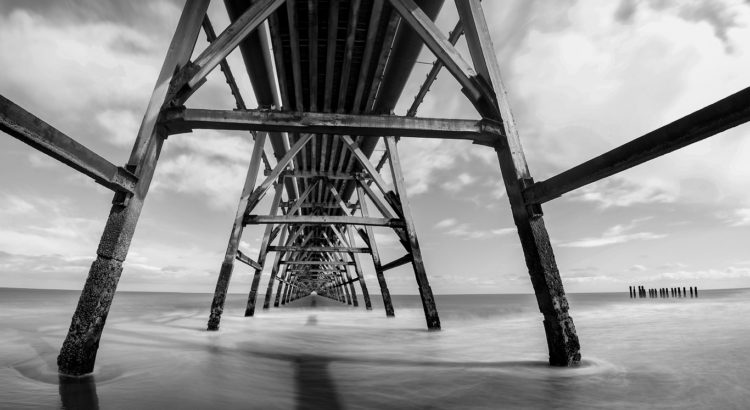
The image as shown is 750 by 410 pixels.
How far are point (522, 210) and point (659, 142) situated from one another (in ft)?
3.10

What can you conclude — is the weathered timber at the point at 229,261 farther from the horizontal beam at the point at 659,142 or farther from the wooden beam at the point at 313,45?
the horizontal beam at the point at 659,142

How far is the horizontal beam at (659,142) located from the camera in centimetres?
136

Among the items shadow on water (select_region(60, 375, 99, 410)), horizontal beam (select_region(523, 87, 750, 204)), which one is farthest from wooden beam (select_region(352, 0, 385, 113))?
shadow on water (select_region(60, 375, 99, 410))

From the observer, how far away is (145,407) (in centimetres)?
167

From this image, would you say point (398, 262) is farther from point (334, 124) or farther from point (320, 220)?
point (334, 124)

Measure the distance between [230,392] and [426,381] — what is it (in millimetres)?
1123

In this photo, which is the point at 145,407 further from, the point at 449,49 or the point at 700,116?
the point at 449,49

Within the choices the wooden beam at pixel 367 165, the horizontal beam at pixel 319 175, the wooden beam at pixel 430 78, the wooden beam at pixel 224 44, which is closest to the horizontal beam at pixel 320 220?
the wooden beam at pixel 367 165

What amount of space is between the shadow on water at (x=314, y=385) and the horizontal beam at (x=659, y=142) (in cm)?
173

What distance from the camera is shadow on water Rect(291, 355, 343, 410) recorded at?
1.78 meters

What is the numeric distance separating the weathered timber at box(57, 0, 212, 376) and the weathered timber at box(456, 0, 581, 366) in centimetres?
240

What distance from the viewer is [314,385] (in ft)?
7.08

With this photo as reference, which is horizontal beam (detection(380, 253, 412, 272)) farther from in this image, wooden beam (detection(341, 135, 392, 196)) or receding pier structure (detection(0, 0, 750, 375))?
wooden beam (detection(341, 135, 392, 196))

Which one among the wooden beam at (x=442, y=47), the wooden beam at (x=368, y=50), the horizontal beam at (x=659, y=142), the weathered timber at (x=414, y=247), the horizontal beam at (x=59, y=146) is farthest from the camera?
the weathered timber at (x=414, y=247)
